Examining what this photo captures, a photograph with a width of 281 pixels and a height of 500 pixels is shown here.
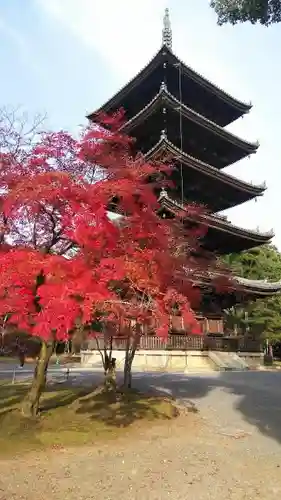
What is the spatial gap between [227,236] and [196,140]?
20.7ft

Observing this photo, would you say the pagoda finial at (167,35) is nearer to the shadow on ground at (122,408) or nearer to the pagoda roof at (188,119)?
the pagoda roof at (188,119)

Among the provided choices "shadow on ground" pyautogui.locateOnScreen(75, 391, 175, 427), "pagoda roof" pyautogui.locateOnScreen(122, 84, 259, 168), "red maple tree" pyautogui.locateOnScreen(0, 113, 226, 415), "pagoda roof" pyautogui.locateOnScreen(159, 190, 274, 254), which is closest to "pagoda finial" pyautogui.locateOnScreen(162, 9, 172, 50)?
"pagoda roof" pyautogui.locateOnScreen(122, 84, 259, 168)

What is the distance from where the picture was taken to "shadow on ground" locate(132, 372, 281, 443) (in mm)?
11178

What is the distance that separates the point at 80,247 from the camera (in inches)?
383

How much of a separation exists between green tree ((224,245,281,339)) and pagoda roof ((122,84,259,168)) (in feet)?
40.3

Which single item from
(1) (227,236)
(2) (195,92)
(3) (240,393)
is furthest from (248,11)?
(2) (195,92)

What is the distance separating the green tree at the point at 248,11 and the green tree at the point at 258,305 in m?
32.1

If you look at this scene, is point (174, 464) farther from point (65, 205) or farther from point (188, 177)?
point (188, 177)

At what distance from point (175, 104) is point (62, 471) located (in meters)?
21.1

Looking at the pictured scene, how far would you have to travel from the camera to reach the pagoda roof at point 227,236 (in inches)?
1013

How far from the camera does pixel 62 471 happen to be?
685 cm

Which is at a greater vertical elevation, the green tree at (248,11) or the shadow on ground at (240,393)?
the green tree at (248,11)

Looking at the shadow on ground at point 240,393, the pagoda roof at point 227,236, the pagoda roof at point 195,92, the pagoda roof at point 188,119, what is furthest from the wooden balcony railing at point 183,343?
the pagoda roof at point 195,92

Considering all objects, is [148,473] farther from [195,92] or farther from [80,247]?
[195,92]
